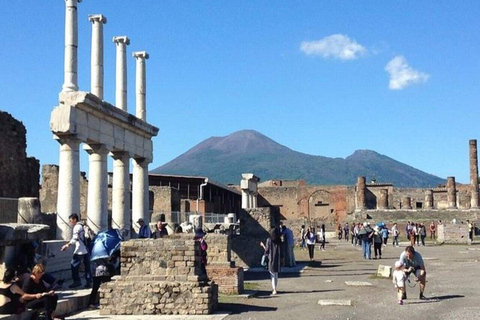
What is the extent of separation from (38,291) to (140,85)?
15595 millimetres

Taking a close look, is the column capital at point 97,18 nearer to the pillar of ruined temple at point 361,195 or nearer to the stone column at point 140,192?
the stone column at point 140,192

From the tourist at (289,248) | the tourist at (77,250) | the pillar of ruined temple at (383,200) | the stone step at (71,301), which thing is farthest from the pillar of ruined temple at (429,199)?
the stone step at (71,301)

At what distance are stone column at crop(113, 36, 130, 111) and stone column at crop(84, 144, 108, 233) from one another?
111 inches

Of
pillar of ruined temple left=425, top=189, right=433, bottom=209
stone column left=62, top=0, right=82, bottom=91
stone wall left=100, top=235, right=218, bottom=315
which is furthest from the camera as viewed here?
pillar of ruined temple left=425, top=189, right=433, bottom=209

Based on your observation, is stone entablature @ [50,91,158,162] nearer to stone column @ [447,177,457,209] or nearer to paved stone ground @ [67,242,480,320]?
paved stone ground @ [67,242,480,320]

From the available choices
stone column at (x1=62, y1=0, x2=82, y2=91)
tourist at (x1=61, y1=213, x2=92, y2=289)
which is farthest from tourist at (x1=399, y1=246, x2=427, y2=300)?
stone column at (x1=62, y1=0, x2=82, y2=91)

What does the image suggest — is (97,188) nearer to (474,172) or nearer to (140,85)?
(140,85)

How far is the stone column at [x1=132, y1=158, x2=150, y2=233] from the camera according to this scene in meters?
22.7

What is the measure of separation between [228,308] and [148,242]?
5.97ft

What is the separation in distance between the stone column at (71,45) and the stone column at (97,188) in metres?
2.53

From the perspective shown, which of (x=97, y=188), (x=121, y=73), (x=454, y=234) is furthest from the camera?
(x=454, y=234)

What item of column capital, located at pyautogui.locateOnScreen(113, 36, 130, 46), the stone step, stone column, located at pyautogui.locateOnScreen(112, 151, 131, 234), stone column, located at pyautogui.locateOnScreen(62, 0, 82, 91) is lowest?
the stone step

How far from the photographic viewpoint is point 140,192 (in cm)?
2288

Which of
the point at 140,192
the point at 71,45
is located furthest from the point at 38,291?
the point at 140,192
